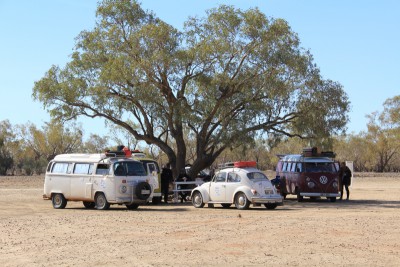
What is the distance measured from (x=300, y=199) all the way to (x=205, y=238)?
16.6 m

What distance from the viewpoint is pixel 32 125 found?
332 ft

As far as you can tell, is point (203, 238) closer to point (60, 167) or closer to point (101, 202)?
point (101, 202)

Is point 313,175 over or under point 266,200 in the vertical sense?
over

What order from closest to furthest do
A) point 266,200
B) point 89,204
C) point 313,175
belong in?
point 266,200 → point 89,204 → point 313,175

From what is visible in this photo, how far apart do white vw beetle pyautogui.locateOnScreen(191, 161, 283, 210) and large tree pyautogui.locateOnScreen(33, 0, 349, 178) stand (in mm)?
5260

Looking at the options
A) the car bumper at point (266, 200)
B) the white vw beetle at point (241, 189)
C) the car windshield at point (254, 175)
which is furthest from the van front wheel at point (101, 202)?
the car bumper at point (266, 200)

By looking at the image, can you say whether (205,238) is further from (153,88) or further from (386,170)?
(386,170)

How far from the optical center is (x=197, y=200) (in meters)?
27.7

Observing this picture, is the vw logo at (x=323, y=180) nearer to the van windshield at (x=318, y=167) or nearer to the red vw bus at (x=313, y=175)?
the red vw bus at (x=313, y=175)

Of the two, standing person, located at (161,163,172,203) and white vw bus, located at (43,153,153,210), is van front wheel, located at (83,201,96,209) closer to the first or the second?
white vw bus, located at (43,153,153,210)

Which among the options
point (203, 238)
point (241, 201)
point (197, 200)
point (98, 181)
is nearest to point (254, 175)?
point (241, 201)

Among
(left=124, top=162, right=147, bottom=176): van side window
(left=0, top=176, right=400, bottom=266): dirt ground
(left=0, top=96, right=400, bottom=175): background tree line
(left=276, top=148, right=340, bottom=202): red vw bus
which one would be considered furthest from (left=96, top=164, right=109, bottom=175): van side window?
(left=0, top=96, right=400, bottom=175): background tree line

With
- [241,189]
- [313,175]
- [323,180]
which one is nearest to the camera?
[241,189]

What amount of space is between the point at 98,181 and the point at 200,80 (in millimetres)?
8614
